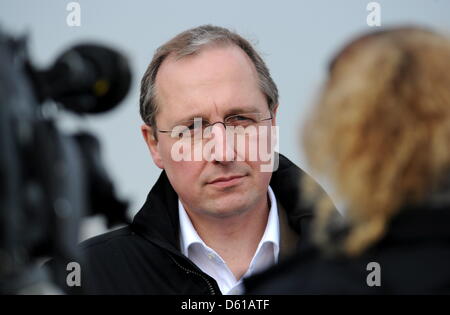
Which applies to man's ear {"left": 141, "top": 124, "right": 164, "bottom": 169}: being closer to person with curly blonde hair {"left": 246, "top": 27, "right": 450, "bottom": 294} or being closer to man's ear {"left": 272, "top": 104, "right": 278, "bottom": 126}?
man's ear {"left": 272, "top": 104, "right": 278, "bottom": 126}

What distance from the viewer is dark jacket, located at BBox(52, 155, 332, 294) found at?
6.79 feet

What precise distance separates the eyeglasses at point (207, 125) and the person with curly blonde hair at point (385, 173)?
0.89 metres

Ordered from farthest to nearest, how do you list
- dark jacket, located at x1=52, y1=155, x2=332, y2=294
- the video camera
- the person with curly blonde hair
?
dark jacket, located at x1=52, y1=155, x2=332, y2=294 → the person with curly blonde hair → the video camera

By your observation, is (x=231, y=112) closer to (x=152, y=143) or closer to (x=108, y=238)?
(x=152, y=143)

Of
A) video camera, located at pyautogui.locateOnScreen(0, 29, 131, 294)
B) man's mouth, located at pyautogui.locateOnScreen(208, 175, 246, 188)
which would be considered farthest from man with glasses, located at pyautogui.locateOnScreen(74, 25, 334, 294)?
video camera, located at pyautogui.locateOnScreen(0, 29, 131, 294)

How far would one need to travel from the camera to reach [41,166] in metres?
1.12

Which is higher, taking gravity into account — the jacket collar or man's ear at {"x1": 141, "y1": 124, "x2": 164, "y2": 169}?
man's ear at {"x1": 141, "y1": 124, "x2": 164, "y2": 169}

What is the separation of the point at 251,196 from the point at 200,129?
27 centimetres

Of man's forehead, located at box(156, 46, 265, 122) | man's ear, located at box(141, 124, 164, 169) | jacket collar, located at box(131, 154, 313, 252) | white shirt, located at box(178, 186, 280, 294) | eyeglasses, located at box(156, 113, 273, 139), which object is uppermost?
man's forehead, located at box(156, 46, 265, 122)

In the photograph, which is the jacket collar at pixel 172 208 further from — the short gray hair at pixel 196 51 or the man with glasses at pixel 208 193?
the short gray hair at pixel 196 51

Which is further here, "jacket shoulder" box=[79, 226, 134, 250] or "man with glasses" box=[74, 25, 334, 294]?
"jacket shoulder" box=[79, 226, 134, 250]

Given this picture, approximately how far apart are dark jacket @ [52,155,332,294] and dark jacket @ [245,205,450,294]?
0.80m

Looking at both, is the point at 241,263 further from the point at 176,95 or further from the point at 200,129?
the point at 176,95

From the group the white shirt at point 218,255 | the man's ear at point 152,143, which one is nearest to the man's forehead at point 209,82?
the man's ear at point 152,143
